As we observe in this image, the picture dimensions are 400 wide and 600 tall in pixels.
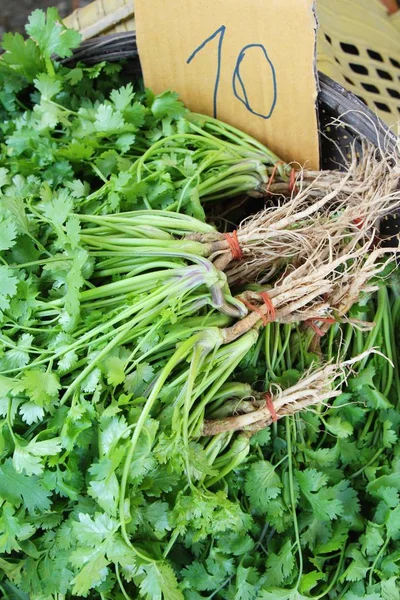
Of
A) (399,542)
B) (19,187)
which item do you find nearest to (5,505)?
(19,187)

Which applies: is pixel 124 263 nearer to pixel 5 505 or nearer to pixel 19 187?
pixel 19 187

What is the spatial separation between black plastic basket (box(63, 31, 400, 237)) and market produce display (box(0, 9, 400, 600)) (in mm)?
47

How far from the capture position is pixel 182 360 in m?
1.13

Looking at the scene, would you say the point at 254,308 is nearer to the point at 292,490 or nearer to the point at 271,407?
the point at 271,407

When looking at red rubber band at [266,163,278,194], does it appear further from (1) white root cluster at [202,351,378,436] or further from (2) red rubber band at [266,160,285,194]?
(1) white root cluster at [202,351,378,436]

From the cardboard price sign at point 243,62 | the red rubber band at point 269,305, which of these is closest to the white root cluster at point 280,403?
the red rubber band at point 269,305

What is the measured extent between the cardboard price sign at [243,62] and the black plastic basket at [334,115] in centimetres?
9

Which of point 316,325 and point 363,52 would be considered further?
point 363,52

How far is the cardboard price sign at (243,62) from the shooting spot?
1295mm

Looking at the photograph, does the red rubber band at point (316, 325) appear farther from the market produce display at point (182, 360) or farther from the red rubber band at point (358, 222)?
the red rubber band at point (358, 222)

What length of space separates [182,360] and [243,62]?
668 mm

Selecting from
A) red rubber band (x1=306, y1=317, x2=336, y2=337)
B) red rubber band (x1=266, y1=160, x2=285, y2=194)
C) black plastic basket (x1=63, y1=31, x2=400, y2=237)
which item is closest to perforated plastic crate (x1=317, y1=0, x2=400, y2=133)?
black plastic basket (x1=63, y1=31, x2=400, y2=237)

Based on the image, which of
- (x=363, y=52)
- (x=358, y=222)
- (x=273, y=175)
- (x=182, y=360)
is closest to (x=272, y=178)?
(x=273, y=175)

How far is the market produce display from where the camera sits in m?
1.03
